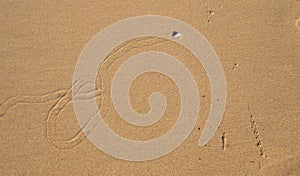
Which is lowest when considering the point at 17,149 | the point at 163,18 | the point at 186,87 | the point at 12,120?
the point at 17,149

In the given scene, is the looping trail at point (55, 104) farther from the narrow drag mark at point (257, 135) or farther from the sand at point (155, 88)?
the narrow drag mark at point (257, 135)

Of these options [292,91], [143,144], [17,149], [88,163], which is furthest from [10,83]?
[292,91]

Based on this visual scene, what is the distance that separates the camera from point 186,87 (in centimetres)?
391

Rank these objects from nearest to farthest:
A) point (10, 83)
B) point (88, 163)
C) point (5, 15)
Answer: point (88, 163) < point (10, 83) < point (5, 15)

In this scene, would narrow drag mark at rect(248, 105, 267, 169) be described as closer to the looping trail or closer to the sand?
the sand

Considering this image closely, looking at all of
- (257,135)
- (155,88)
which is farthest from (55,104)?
(257,135)

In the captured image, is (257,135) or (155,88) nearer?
(257,135)

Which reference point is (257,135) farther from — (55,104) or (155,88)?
(55,104)

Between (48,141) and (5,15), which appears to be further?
(5,15)

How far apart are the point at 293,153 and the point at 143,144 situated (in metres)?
1.35

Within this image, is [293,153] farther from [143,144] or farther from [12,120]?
[12,120]

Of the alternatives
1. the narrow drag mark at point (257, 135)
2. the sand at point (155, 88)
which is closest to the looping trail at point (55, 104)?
the sand at point (155, 88)

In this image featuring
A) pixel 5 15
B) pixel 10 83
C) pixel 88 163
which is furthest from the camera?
pixel 5 15

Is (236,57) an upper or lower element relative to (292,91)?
upper
